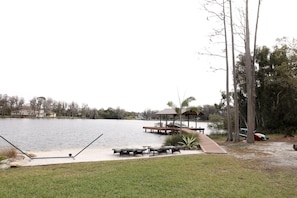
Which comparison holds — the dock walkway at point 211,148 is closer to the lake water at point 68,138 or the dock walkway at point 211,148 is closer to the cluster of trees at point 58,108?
the lake water at point 68,138

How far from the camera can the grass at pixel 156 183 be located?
3.57 meters

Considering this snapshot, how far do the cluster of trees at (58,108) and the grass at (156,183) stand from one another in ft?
210

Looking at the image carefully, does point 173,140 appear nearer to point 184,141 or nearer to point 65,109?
point 184,141

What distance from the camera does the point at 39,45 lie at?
13.9 meters

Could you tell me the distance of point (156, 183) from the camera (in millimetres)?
4129

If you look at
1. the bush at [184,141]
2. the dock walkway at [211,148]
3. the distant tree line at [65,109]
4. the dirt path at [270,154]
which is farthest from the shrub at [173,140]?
the distant tree line at [65,109]

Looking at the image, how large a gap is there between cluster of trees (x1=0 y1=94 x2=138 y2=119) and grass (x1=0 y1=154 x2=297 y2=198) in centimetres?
6410

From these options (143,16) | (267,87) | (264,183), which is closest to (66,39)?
(143,16)

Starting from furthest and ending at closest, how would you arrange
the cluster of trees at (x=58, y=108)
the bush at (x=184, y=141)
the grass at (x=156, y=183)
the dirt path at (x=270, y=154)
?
the cluster of trees at (x=58, y=108) < the bush at (x=184, y=141) < the dirt path at (x=270, y=154) < the grass at (x=156, y=183)

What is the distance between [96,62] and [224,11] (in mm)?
10654

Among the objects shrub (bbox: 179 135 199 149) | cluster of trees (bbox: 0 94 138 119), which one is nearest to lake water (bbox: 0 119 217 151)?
shrub (bbox: 179 135 199 149)

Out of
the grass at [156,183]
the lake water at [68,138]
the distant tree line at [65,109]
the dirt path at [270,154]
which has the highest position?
the distant tree line at [65,109]

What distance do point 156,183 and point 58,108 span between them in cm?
7787

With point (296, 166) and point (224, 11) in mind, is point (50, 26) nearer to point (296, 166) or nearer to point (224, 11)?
point (224, 11)
